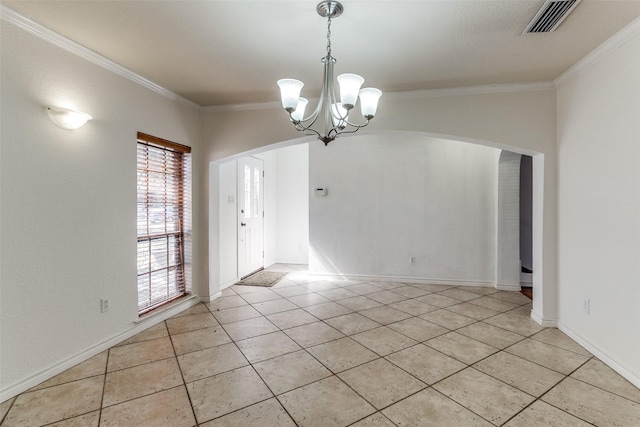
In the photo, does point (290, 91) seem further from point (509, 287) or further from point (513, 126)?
point (509, 287)

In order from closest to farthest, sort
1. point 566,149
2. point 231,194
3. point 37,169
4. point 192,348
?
point 37,169 < point 192,348 < point 566,149 < point 231,194

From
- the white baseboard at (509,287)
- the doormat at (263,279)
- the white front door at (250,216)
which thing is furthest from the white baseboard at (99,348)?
the white baseboard at (509,287)

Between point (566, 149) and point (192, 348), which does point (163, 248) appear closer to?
point (192, 348)

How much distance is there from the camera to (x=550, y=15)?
6.82ft

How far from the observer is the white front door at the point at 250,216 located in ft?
17.2

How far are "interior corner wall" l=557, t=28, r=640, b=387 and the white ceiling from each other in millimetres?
336

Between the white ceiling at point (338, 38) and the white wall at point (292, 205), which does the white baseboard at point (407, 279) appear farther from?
the white ceiling at point (338, 38)

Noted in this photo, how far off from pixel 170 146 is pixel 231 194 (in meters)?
1.44

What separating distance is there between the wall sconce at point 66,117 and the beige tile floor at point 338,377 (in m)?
1.93

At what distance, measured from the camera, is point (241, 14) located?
2102 mm

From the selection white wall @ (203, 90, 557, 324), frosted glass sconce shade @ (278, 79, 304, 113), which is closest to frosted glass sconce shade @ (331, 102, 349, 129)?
frosted glass sconce shade @ (278, 79, 304, 113)

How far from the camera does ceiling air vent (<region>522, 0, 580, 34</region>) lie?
1960 millimetres

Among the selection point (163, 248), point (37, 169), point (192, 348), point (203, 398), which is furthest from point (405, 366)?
point (37, 169)

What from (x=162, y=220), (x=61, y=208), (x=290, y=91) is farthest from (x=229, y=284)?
(x=290, y=91)
